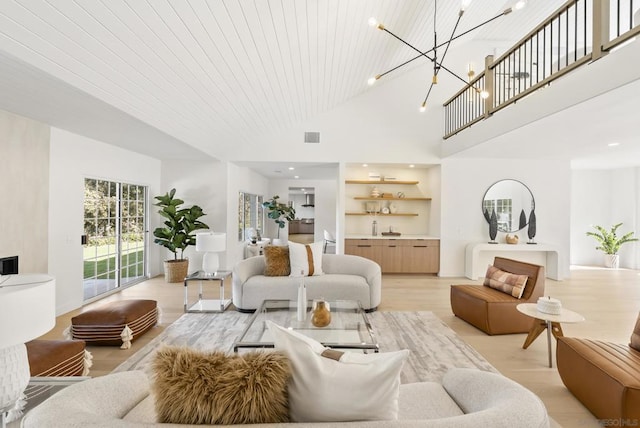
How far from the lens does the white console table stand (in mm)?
6438

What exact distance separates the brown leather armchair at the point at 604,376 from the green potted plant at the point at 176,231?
5.59 metres

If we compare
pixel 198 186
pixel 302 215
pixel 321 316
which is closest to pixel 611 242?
pixel 321 316

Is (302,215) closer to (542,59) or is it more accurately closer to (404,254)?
(404,254)

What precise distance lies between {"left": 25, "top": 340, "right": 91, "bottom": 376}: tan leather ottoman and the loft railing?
14.4ft

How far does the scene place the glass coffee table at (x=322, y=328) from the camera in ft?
8.13

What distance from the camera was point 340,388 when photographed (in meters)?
1.15

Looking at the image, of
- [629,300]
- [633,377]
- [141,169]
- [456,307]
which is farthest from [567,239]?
[141,169]

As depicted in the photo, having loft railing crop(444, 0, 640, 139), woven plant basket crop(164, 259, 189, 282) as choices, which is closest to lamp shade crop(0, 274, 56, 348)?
loft railing crop(444, 0, 640, 139)

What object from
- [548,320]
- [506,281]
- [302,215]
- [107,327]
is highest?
[302,215]

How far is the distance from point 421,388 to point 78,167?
513cm

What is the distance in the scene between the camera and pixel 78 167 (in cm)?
460

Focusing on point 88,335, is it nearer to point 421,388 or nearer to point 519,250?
point 421,388

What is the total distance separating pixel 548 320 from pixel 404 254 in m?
3.93

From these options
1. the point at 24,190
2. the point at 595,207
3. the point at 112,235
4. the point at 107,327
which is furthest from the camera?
the point at 595,207
